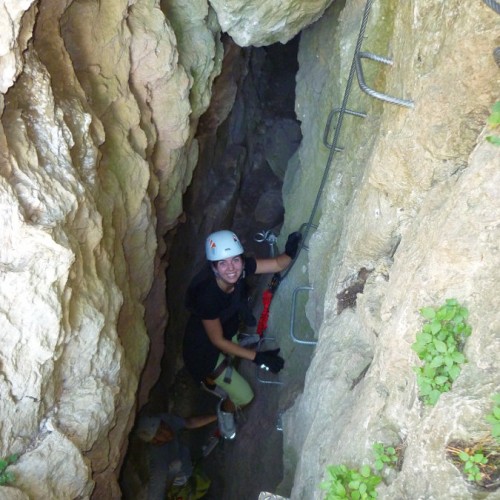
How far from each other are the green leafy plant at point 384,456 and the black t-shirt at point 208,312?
3.27 m

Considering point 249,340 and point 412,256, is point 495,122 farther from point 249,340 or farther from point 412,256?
point 249,340

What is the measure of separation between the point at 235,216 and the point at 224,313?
3201 mm

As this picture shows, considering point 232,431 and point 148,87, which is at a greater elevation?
point 148,87

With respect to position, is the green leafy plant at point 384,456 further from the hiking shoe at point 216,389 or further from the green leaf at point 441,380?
the hiking shoe at point 216,389

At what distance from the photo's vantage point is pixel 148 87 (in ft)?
13.7

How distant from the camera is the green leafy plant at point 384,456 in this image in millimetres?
2020

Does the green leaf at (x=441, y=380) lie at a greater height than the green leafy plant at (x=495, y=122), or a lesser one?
lesser

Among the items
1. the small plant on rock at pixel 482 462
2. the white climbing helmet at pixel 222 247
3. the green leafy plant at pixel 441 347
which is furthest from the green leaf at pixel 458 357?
the white climbing helmet at pixel 222 247

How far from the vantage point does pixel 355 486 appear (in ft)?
6.68

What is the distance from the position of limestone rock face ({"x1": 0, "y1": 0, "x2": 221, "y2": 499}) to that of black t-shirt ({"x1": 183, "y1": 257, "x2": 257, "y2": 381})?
74cm

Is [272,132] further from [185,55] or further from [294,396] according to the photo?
[294,396]

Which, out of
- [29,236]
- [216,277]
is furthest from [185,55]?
[29,236]

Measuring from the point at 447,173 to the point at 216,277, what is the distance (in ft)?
10.8

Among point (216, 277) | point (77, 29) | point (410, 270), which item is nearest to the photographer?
point (410, 270)
